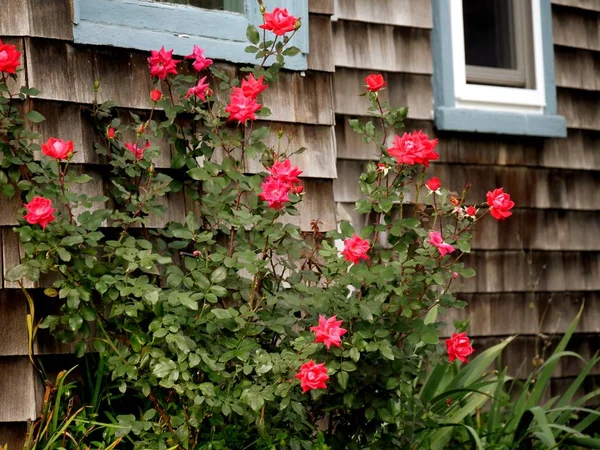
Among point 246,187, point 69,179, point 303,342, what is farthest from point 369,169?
point 69,179

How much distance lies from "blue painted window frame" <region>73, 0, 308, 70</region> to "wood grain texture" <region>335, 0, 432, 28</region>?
772 millimetres

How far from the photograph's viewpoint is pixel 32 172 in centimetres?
291

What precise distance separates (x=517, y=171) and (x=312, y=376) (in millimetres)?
2549

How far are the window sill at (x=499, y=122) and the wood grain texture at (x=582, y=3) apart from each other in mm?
624

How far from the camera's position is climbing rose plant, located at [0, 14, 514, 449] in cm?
288

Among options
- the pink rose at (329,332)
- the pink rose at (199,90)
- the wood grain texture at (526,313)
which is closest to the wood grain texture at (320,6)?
the pink rose at (199,90)

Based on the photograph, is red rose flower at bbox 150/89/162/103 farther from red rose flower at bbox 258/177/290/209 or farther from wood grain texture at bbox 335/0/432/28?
wood grain texture at bbox 335/0/432/28

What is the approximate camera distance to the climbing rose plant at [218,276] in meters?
2.88

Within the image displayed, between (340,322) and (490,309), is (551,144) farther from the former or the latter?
(340,322)

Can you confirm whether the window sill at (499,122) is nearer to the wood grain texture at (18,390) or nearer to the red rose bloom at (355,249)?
the red rose bloom at (355,249)

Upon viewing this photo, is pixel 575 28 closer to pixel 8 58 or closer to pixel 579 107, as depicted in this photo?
pixel 579 107

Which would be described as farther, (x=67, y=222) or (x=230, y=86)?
(x=230, y=86)

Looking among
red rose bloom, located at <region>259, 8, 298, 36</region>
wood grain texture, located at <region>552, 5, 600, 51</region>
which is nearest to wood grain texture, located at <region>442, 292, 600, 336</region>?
wood grain texture, located at <region>552, 5, 600, 51</region>

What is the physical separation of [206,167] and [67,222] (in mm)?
485
